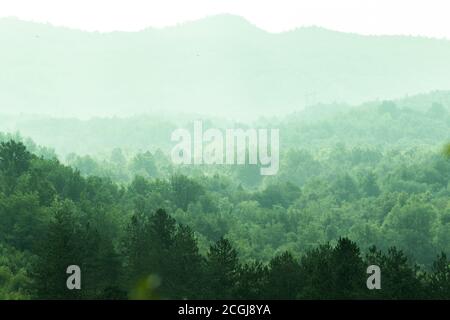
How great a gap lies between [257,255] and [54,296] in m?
59.3

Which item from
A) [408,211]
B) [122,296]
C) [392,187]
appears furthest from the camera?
[392,187]

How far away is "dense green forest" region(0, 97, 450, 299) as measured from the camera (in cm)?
5169

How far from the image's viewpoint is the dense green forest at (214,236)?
170ft

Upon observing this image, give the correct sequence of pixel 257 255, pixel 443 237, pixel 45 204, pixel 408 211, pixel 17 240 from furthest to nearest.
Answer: pixel 408 211 < pixel 443 237 < pixel 257 255 < pixel 45 204 < pixel 17 240

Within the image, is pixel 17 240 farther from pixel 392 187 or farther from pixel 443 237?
pixel 392 187

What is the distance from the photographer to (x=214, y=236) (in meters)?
111

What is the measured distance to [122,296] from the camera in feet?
132

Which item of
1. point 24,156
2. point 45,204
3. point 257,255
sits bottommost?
point 257,255

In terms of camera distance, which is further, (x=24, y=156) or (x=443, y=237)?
(x=443, y=237)
